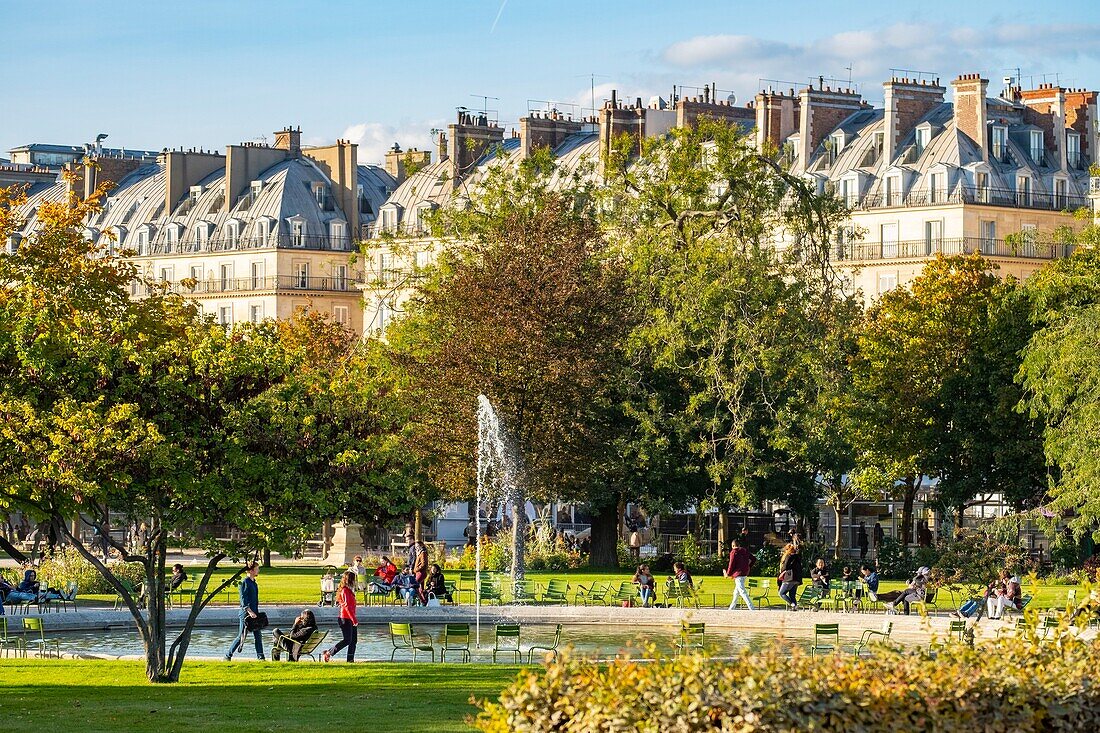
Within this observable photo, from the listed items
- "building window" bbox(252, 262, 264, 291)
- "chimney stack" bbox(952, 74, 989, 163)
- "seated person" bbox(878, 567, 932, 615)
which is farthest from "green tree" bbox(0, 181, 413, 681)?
"building window" bbox(252, 262, 264, 291)

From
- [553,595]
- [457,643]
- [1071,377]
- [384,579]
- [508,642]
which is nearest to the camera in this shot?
[457,643]

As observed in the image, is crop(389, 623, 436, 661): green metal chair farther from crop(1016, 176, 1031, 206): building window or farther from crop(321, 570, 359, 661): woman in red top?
crop(1016, 176, 1031, 206): building window

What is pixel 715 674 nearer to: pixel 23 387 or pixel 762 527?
pixel 23 387

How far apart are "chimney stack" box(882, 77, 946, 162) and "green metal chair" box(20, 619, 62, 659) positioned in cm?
5622

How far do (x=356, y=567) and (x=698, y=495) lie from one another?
10248mm

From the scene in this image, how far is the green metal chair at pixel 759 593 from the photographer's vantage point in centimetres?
3959

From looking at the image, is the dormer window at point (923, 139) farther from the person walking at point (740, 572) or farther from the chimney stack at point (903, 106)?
the person walking at point (740, 572)

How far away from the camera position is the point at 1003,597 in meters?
36.6

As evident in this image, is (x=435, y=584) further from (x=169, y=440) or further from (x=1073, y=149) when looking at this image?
(x=1073, y=149)

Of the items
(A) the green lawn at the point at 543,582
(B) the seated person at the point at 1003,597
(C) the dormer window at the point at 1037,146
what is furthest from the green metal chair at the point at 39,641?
(C) the dormer window at the point at 1037,146

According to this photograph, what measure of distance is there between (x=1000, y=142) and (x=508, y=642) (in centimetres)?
5418

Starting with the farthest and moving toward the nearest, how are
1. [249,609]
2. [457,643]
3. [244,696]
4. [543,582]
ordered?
1. [543,582]
2. [457,643]
3. [249,609]
4. [244,696]

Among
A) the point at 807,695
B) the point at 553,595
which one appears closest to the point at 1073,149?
the point at 553,595

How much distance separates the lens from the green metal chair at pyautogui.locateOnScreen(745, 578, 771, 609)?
39594 millimetres
